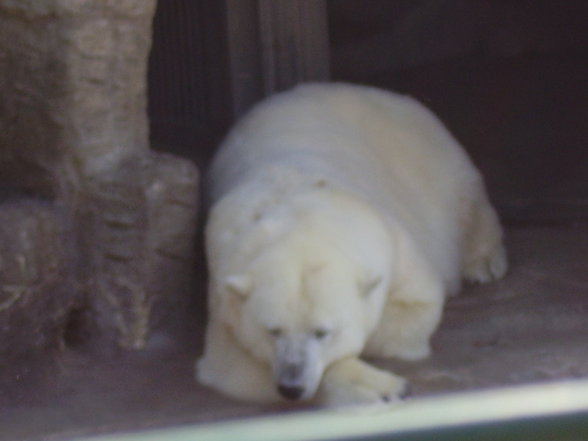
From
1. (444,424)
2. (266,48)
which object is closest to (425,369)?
(266,48)

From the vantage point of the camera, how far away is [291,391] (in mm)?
3049

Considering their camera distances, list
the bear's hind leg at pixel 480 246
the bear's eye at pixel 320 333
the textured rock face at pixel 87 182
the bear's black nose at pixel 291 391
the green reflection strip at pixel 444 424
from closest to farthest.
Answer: the green reflection strip at pixel 444 424
the bear's black nose at pixel 291 391
the bear's eye at pixel 320 333
the textured rock face at pixel 87 182
the bear's hind leg at pixel 480 246

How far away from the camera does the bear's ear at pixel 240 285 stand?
10.7 ft

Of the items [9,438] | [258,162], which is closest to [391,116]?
[258,162]

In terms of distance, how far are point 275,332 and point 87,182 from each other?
1.09 m

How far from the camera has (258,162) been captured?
3.98 metres

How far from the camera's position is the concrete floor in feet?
10.7

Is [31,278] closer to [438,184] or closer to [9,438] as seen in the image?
[9,438]

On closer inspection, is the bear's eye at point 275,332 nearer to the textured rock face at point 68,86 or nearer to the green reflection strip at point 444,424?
the textured rock face at point 68,86

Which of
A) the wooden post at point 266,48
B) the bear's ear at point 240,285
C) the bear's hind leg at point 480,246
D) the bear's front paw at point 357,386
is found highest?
the wooden post at point 266,48

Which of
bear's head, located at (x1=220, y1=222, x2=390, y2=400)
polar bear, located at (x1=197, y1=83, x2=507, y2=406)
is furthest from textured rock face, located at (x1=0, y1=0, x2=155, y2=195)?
bear's head, located at (x1=220, y1=222, x2=390, y2=400)

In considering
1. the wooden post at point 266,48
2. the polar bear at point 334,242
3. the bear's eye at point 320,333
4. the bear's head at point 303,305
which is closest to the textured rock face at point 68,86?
the polar bear at point 334,242

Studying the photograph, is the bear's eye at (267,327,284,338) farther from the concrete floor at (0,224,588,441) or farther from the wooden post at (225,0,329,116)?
the wooden post at (225,0,329,116)

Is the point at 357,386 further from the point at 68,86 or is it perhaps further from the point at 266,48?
the point at 266,48
